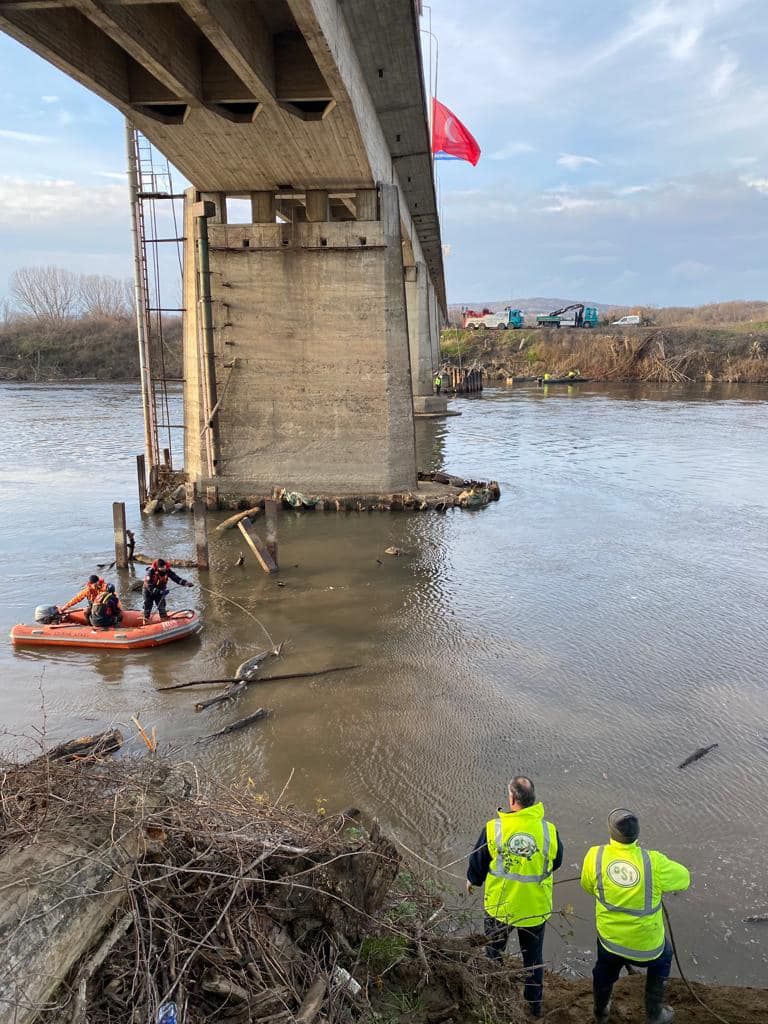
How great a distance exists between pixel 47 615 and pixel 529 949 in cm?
1006

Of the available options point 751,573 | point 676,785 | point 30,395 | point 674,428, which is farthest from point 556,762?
point 30,395

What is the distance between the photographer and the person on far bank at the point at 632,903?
177 inches

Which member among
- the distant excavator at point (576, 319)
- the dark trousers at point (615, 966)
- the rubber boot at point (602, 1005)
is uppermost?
the distant excavator at point (576, 319)

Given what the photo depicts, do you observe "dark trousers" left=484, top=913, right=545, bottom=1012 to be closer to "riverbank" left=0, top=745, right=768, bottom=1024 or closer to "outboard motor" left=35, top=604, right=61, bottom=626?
"riverbank" left=0, top=745, right=768, bottom=1024

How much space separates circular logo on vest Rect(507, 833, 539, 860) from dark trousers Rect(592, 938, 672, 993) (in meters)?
0.69

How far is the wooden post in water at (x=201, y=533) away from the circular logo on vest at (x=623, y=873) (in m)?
12.6

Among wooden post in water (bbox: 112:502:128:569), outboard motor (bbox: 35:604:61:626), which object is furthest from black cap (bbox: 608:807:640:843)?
wooden post in water (bbox: 112:502:128:569)

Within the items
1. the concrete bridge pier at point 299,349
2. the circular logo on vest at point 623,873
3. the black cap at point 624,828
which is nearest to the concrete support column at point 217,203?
the concrete bridge pier at point 299,349

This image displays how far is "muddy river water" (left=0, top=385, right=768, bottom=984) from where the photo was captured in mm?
7266

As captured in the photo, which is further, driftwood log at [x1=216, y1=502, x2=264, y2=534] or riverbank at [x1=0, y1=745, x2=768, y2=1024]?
driftwood log at [x1=216, y1=502, x2=264, y2=534]

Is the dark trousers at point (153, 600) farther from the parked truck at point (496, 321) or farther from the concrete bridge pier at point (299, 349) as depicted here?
the parked truck at point (496, 321)

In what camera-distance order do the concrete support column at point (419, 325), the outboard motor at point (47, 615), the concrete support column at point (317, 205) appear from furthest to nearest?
the concrete support column at point (419, 325) → the concrete support column at point (317, 205) → the outboard motor at point (47, 615)

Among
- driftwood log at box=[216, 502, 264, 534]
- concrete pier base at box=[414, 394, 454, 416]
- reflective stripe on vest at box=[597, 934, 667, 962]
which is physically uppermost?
concrete pier base at box=[414, 394, 454, 416]

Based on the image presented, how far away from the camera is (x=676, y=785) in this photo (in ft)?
26.1
